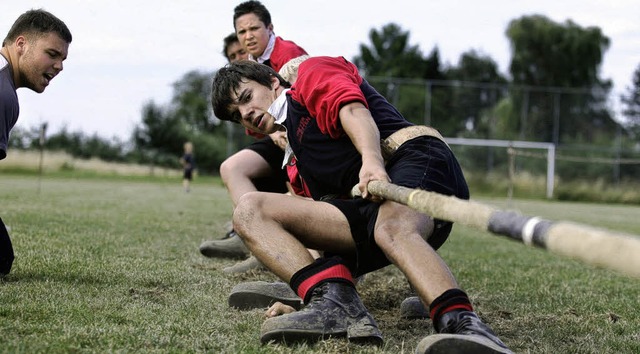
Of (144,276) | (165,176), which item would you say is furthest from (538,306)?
(165,176)

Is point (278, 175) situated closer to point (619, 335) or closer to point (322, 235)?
point (322, 235)

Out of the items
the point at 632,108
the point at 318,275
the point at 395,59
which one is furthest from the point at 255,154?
the point at 395,59

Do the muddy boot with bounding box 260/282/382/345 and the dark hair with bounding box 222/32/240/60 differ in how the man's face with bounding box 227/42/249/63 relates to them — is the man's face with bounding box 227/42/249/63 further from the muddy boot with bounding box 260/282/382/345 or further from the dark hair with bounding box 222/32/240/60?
the muddy boot with bounding box 260/282/382/345

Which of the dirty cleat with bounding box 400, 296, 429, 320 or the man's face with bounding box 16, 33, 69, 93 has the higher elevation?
→ the man's face with bounding box 16, 33, 69, 93

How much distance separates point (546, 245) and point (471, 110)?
33.5m

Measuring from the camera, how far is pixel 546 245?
2.19 meters

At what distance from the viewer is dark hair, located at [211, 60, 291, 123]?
375cm

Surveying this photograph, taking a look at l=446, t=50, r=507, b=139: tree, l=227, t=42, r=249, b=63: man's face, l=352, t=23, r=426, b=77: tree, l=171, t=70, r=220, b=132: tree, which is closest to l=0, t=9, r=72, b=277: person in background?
l=227, t=42, r=249, b=63: man's face

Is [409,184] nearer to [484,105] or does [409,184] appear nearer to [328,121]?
[328,121]

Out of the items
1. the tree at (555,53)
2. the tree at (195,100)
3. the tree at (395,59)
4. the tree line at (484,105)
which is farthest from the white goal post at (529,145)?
the tree at (195,100)

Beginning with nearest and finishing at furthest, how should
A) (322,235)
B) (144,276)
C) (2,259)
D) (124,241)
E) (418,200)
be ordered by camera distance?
(418,200) < (322,235) < (2,259) < (144,276) < (124,241)

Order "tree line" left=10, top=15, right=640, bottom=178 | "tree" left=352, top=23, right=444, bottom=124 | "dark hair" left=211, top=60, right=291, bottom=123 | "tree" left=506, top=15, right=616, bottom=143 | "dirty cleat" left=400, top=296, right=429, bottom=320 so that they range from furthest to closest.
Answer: "tree" left=352, top=23, right=444, bottom=124 < "tree" left=506, top=15, right=616, bottom=143 < "tree line" left=10, top=15, right=640, bottom=178 < "dirty cleat" left=400, top=296, right=429, bottom=320 < "dark hair" left=211, top=60, right=291, bottom=123

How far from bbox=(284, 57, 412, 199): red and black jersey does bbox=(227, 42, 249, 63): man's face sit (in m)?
3.02

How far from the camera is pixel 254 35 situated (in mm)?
6281
